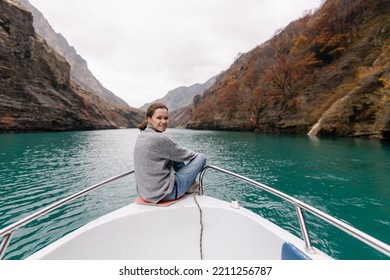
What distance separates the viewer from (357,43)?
1220 inches

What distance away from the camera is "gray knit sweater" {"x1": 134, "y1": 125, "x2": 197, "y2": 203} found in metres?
2.32

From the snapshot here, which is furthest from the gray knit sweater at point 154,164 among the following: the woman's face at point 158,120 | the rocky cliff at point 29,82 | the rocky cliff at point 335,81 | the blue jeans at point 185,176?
the rocky cliff at point 29,82

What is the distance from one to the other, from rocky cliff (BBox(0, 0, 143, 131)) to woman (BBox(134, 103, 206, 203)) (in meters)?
47.0

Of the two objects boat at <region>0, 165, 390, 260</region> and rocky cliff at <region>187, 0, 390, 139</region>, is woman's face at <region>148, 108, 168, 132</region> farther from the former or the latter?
rocky cliff at <region>187, 0, 390, 139</region>

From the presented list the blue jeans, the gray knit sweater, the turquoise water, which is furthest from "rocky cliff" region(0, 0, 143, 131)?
the blue jeans

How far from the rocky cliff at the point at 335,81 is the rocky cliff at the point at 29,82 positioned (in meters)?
48.9

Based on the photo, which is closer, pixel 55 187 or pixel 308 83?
pixel 55 187

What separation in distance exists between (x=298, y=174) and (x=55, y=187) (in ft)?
35.4

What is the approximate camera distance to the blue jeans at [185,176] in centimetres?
256

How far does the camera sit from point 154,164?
2.33 m

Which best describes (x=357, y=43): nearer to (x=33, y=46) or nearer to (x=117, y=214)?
(x=117, y=214)

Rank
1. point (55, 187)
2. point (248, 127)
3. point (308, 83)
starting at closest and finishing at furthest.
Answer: point (55, 187) → point (308, 83) → point (248, 127)
